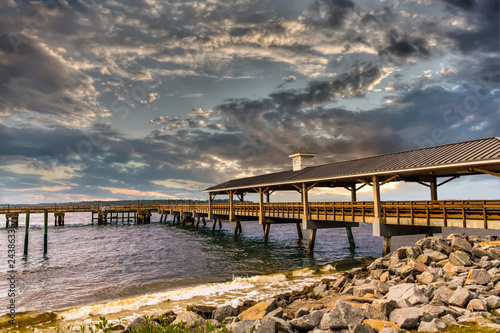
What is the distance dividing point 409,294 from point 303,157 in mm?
26557

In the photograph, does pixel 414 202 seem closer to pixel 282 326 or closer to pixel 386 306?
pixel 386 306

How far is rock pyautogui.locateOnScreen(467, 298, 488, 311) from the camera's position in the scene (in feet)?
24.8

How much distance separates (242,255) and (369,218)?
39.4 feet

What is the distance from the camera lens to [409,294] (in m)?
8.58

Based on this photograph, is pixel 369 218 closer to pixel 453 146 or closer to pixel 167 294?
pixel 453 146

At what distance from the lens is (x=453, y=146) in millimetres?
17984

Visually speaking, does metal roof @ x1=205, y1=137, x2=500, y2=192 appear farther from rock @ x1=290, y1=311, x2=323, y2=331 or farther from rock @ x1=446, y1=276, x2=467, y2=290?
rock @ x1=290, y1=311, x2=323, y2=331

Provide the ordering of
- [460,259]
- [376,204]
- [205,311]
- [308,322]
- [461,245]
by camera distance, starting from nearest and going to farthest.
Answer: [308,322], [205,311], [460,259], [461,245], [376,204]

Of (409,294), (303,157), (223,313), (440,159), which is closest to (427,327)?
(409,294)

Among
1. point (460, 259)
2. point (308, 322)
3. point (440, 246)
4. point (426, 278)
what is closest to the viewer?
point (308, 322)

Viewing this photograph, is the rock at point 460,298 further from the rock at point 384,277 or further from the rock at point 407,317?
the rock at point 384,277

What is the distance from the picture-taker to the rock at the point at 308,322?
7.65 m

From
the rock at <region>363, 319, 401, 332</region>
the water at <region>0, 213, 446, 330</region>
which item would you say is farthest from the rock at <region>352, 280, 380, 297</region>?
the water at <region>0, 213, 446, 330</region>

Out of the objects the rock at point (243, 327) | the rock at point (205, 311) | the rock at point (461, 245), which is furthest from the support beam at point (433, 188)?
the rock at point (243, 327)
